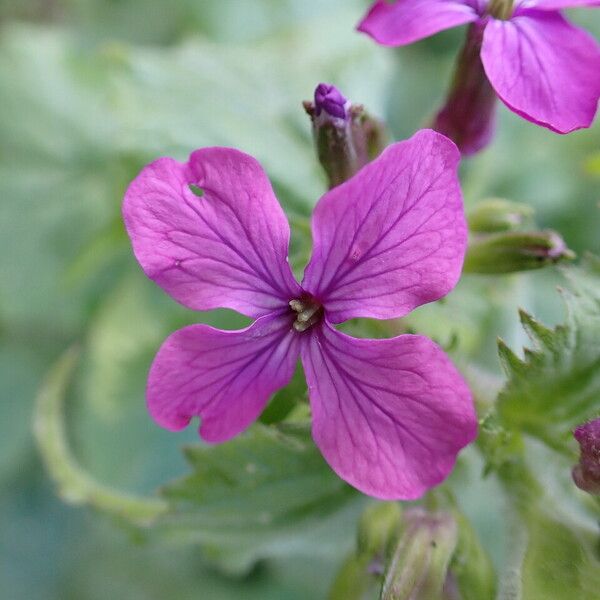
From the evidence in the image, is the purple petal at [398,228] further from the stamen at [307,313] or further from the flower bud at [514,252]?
the flower bud at [514,252]

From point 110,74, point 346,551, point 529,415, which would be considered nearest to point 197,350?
point 529,415

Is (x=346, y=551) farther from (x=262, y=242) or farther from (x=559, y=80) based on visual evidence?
(x=559, y=80)

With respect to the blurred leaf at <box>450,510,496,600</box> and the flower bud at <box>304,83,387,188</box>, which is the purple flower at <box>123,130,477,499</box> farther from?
the blurred leaf at <box>450,510,496,600</box>

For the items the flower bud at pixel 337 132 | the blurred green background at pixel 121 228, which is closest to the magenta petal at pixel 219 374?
the flower bud at pixel 337 132

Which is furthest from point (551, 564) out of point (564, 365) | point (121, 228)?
point (121, 228)

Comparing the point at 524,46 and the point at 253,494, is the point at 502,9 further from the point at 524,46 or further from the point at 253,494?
the point at 253,494

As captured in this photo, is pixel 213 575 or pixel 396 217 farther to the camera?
pixel 213 575
